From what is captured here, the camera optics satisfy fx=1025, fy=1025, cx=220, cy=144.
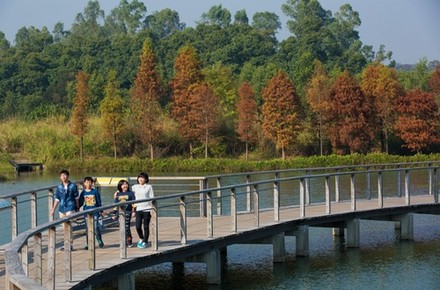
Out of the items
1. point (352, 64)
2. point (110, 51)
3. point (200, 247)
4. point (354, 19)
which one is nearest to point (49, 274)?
point (200, 247)

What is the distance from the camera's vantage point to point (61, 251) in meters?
15.5

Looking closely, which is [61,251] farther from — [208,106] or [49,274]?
[208,106]

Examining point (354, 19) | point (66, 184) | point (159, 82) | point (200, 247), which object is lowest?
point (200, 247)

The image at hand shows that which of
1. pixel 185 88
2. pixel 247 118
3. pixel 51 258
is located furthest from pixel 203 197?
pixel 185 88

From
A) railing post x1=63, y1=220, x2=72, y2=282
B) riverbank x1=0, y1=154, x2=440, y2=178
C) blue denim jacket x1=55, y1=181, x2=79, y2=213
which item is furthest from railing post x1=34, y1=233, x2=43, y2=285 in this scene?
riverbank x1=0, y1=154, x2=440, y2=178

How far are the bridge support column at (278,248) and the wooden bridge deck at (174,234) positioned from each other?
1.10ft

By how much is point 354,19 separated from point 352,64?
4020 centimetres

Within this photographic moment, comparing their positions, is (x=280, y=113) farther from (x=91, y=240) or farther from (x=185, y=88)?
(x=91, y=240)

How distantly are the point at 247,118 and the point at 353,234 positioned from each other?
3933 centimetres

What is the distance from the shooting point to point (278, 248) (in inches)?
771

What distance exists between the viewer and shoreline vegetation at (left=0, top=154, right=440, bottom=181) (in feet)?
179

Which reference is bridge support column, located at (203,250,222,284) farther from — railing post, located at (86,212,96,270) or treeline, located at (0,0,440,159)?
treeline, located at (0,0,440,159)

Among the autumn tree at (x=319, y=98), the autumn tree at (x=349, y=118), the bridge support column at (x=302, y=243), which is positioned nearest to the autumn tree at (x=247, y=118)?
the autumn tree at (x=319, y=98)

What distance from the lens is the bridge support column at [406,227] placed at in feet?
74.4
